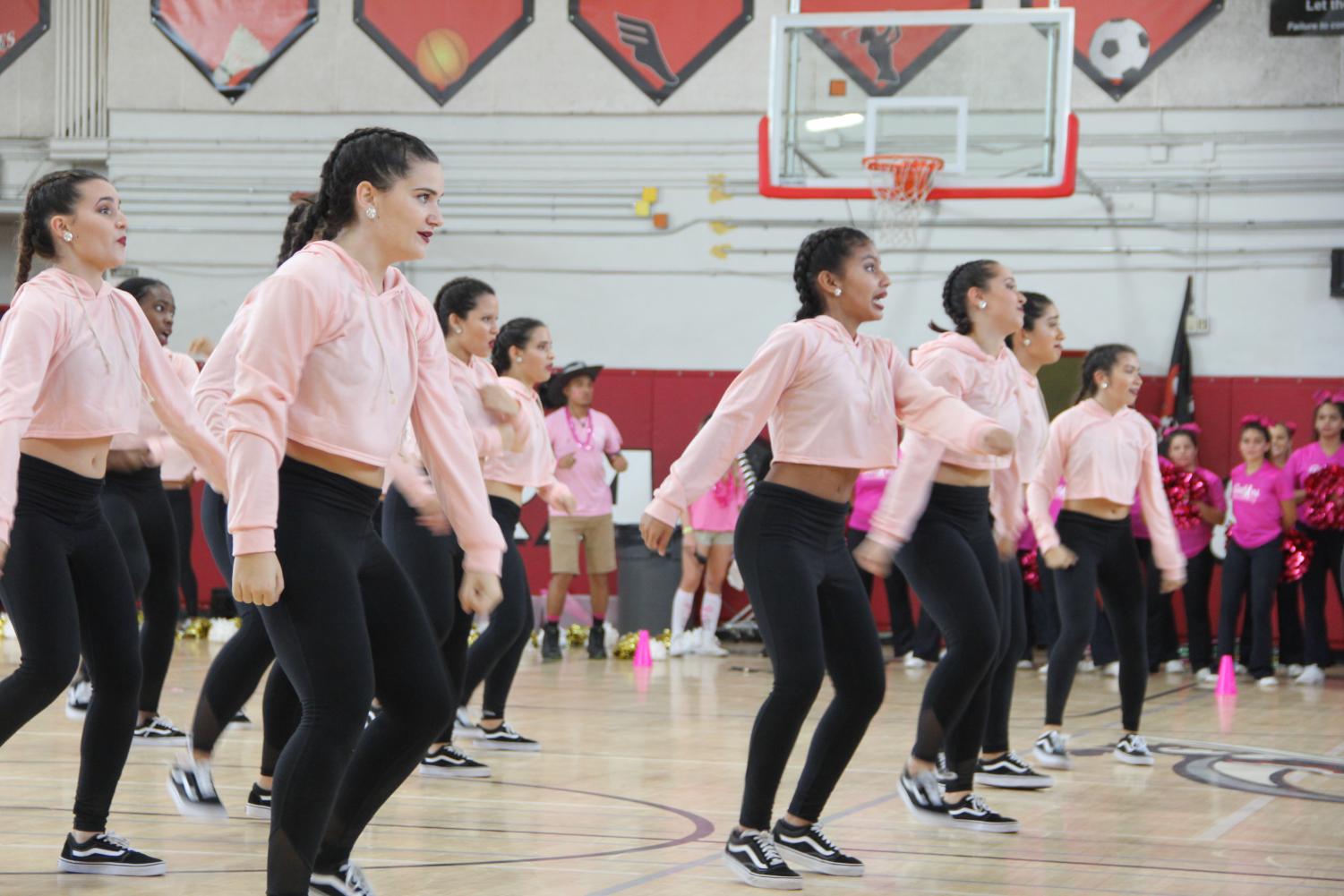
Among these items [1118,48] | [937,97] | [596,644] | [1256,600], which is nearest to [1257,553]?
[1256,600]

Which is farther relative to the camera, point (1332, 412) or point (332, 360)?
point (1332, 412)

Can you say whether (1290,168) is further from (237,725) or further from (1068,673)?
(237,725)

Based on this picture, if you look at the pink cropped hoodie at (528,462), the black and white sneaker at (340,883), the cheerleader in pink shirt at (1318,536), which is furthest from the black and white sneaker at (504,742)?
the cheerleader in pink shirt at (1318,536)

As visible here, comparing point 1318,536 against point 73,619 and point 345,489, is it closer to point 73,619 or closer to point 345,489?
point 73,619

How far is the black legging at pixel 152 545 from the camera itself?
6293 millimetres

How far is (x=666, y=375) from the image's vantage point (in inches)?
549

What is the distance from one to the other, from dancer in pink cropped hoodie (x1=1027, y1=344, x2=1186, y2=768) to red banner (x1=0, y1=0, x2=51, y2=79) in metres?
11.6

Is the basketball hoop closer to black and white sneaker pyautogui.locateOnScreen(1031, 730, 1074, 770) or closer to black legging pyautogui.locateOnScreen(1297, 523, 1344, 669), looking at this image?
black legging pyautogui.locateOnScreen(1297, 523, 1344, 669)

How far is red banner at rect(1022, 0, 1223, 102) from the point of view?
13.2 metres

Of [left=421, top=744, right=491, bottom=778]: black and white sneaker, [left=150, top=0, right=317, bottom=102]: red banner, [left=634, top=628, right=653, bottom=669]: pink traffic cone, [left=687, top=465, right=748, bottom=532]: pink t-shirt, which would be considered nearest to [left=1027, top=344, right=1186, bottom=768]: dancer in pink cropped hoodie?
[left=421, top=744, right=491, bottom=778]: black and white sneaker

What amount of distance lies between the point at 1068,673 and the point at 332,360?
14.6ft

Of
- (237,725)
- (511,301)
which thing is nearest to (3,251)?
(511,301)

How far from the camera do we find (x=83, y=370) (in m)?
4.40

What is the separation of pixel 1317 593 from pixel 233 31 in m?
10.4
